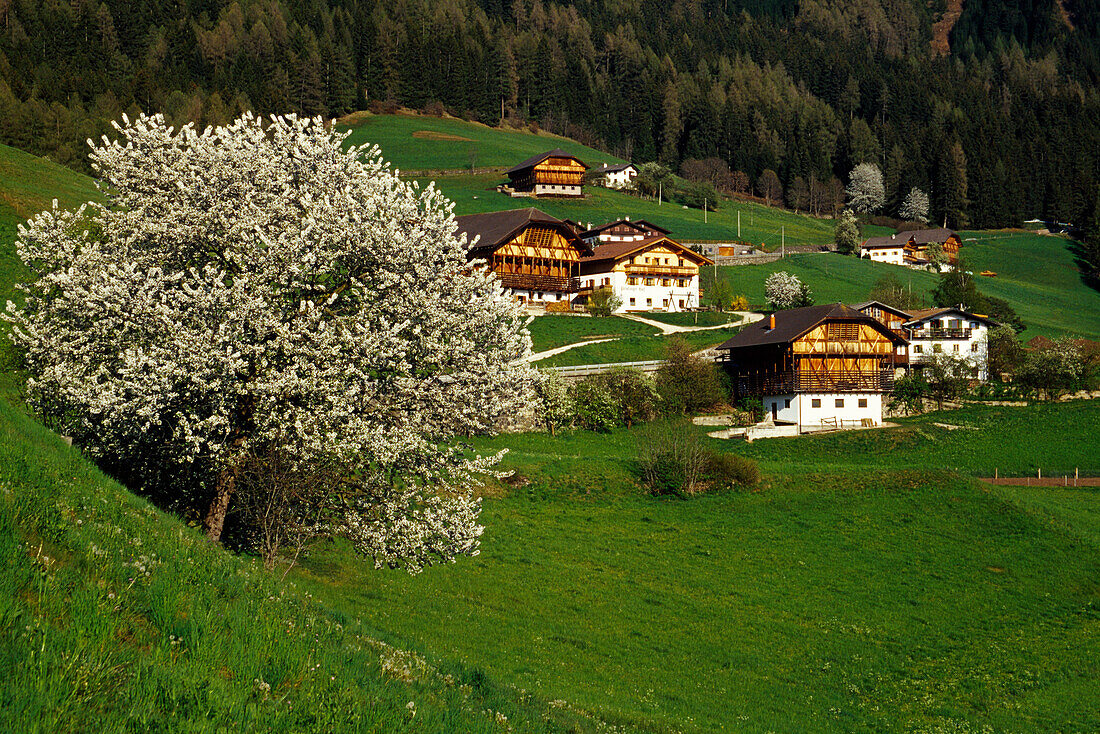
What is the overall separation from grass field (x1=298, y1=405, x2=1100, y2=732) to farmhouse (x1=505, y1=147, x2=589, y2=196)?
375ft

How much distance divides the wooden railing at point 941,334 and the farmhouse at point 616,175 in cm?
9794

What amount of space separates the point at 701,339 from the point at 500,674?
226ft

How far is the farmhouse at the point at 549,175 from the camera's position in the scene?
15975cm

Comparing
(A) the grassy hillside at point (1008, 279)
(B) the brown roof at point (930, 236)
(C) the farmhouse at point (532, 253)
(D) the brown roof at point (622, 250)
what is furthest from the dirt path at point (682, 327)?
(B) the brown roof at point (930, 236)

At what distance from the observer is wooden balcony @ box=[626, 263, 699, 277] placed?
10844 cm

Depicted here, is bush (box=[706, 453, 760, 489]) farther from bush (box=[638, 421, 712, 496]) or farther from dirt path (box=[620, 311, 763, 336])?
dirt path (box=[620, 311, 763, 336])

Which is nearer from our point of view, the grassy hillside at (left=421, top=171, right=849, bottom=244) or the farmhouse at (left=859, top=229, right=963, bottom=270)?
the grassy hillside at (left=421, top=171, right=849, bottom=244)

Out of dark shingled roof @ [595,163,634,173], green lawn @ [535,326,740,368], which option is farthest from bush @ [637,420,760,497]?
dark shingled roof @ [595,163,634,173]

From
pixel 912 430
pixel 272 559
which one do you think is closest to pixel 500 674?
pixel 272 559

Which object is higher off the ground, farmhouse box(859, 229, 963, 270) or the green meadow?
farmhouse box(859, 229, 963, 270)

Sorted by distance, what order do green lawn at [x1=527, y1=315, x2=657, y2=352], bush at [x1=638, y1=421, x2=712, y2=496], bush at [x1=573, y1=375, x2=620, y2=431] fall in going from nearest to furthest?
bush at [x1=638, y1=421, x2=712, y2=496] → bush at [x1=573, y1=375, x2=620, y2=431] → green lawn at [x1=527, y1=315, x2=657, y2=352]

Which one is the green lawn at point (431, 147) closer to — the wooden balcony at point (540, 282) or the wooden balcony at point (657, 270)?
the wooden balcony at point (540, 282)

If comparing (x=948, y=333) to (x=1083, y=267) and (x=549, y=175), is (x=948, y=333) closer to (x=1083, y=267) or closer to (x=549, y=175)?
(x=549, y=175)

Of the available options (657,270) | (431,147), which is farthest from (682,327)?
(431,147)
